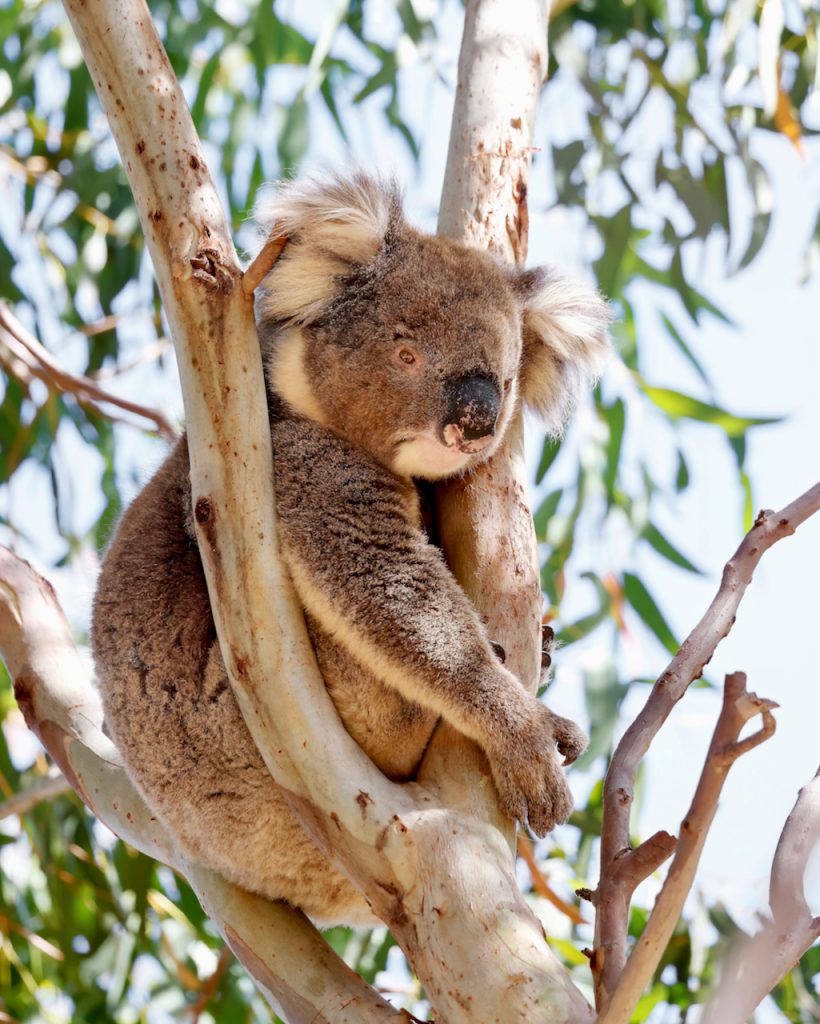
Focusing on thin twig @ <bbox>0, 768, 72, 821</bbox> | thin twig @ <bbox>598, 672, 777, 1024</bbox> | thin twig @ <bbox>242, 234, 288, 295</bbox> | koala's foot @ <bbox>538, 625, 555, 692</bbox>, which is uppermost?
thin twig @ <bbox>242, 234, 288, 295</bbox>

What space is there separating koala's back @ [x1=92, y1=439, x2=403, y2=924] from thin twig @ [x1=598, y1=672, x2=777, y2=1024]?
80cm

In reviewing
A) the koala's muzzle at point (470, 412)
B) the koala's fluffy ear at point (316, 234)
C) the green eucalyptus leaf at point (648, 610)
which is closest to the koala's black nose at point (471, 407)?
the koala's muzzle at point (470, 412)

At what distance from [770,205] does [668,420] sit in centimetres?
74

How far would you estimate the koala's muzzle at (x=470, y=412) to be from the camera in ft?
7.02

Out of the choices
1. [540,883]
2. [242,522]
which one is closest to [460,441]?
[242,522]

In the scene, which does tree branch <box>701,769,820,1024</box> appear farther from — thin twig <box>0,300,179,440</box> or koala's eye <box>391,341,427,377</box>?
thin twig <box>0,300,179,440</box>

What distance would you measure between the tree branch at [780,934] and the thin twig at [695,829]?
82 mm

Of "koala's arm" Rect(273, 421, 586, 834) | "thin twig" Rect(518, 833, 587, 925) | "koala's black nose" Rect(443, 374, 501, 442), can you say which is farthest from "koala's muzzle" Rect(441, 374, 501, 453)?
"thin twig" Rect(518, 833, 587, 925)

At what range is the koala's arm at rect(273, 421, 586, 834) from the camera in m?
1.94

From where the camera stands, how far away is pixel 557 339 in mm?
2584

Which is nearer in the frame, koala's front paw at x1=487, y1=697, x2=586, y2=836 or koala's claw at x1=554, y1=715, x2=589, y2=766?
koala's front paw at x1=487, y1=697, x2=586, y2=836

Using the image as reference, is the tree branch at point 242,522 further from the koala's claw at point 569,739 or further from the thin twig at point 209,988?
the thin twig at point 209,988

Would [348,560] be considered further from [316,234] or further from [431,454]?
[316,234]

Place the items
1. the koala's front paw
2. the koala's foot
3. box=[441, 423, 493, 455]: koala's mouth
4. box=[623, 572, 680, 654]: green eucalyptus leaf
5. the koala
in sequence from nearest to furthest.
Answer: the koala's front paw < the koala < box=[441, 423, 493, 455]: koala's mouth < the koala's foot < box=[623, 572, 680, 654]: green eucalyptus leaf
